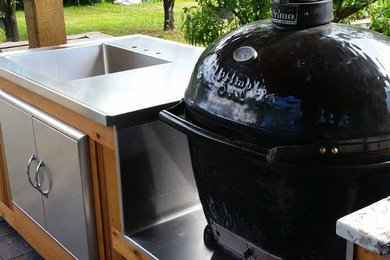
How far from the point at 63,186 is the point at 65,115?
31cm

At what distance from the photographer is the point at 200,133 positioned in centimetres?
149

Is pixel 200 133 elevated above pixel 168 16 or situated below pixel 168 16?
above

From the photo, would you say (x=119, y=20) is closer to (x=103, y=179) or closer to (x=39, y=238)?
(x=39, y=238)

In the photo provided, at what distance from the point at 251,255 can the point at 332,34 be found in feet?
2.20

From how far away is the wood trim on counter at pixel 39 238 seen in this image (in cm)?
254

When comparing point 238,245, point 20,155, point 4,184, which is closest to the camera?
point 238,245

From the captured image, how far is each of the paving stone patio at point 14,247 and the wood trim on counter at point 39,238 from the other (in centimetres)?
16

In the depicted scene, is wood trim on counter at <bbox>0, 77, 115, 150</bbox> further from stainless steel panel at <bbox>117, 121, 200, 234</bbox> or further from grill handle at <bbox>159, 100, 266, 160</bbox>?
grill handle at <bbox>159, 100, 266, 160</bbox>

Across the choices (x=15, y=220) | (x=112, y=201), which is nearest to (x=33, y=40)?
(x=15, y=220)

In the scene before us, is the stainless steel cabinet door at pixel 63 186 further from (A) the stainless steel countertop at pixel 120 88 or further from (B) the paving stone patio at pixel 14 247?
(B) the paving stone patio at pixel 14 247

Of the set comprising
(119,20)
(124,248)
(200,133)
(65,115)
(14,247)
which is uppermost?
(200,133)

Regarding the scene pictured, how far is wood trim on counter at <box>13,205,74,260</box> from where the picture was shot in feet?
8.35

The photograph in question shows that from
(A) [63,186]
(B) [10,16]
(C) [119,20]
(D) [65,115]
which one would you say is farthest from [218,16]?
(C) [119,20]

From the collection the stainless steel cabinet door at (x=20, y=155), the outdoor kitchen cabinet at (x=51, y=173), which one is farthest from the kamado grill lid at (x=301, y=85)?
the stainless steel cabinet door at (x=20, y=155)
